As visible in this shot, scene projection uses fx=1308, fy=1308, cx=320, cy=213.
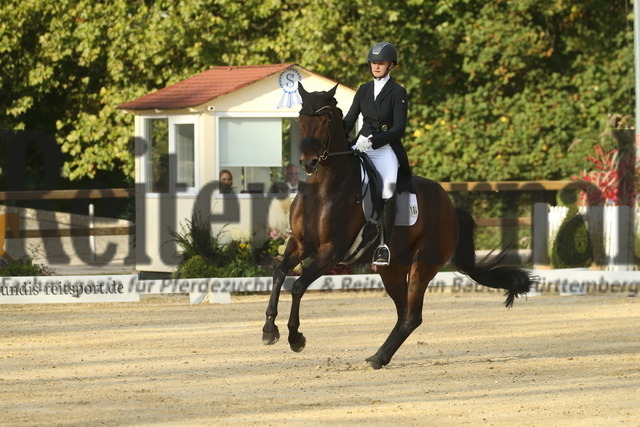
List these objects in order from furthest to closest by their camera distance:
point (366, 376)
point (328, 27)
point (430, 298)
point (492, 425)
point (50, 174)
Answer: point (50, 174) < point (328, 27) < point (430, 298) < point (366, 376) < point (492, 425)

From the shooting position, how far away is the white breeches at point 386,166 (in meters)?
11.6

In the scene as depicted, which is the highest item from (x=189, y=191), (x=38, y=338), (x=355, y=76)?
(x=355, y=76)

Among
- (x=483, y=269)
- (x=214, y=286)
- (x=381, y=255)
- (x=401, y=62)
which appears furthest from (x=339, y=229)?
(x=401, y=62)

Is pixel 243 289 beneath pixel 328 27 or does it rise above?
beneath

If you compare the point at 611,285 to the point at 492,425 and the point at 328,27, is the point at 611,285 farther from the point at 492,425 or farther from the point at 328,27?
the point at 492,425

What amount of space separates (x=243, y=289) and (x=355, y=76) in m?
8.84

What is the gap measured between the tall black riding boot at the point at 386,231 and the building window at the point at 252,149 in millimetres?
9147

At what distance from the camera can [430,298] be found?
19656 millimetres

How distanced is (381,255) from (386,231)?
230 millimetres

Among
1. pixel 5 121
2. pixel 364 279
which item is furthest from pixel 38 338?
pixel 5 121

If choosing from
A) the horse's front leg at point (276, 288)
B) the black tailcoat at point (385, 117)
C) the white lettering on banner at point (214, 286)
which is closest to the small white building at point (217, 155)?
the white lettering on banner at point (214, 286)

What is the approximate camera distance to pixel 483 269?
12875 mm

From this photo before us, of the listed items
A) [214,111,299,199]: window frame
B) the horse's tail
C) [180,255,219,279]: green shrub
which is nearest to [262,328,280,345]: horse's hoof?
the horse's tail

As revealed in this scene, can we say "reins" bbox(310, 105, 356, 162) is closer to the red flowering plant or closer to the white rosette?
the white rosette
